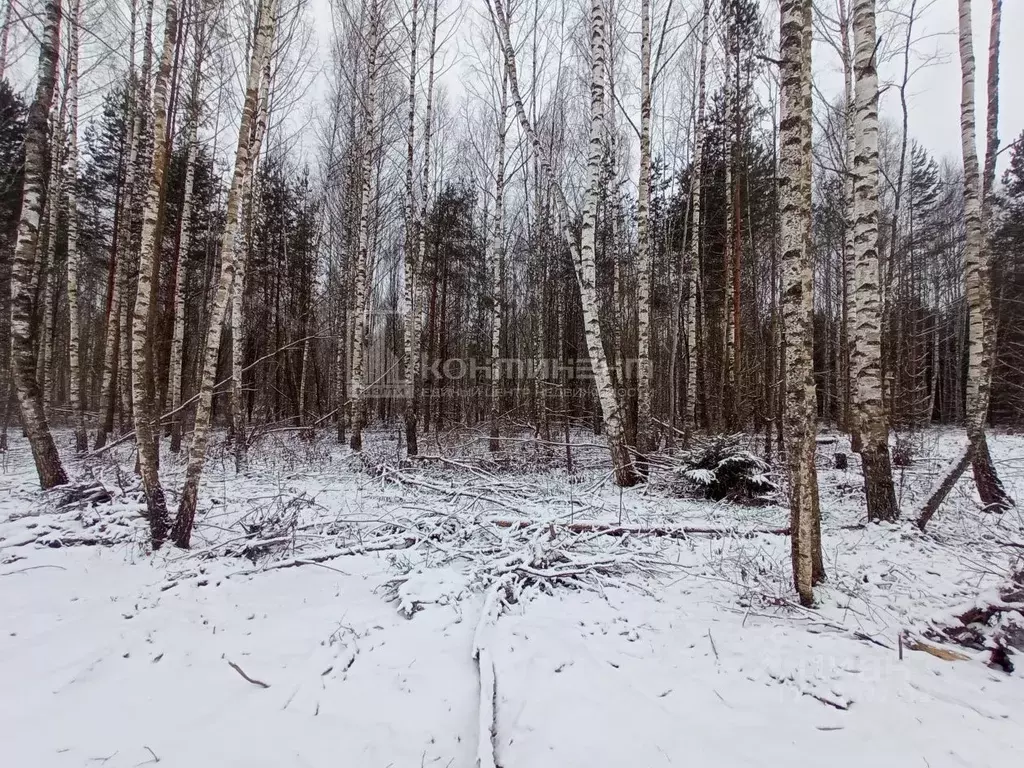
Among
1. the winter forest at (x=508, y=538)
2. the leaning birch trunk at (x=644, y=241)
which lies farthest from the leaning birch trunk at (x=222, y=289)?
the leaning birch trunk at (x=644, y=241)

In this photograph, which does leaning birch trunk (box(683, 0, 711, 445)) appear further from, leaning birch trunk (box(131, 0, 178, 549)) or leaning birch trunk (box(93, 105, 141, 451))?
leaning birch trunk (box(93, 105, 141, 451))

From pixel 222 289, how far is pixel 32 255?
3309 mm

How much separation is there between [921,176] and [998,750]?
77.3ft

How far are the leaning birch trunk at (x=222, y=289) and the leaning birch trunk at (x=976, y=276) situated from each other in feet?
29.2

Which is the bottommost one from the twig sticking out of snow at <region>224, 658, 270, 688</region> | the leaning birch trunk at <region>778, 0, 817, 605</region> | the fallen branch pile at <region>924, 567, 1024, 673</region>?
the twig sticking out of snow at <region>224, 658, 270, 688</region>

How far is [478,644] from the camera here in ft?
9.68

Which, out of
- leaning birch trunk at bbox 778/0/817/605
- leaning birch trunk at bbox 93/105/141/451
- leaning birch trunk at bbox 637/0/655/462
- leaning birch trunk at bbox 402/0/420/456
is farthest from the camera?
leaning birch trunk at bbox 402/0/420/456

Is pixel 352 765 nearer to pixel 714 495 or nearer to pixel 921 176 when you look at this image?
pixel 714 495

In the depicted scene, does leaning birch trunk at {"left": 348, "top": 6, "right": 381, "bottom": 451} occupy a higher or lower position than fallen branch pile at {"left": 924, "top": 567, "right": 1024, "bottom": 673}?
higher

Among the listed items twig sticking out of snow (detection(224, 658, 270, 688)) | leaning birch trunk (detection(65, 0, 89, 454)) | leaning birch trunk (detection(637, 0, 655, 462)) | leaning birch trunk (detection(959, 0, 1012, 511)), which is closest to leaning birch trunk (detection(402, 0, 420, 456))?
leaning birch trunk (detection(637, 0, 655, 462))

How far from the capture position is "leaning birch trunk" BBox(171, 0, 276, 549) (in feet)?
14.7

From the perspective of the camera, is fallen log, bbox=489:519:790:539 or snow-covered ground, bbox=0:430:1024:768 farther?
fallen log, bbox=489:519:790:539

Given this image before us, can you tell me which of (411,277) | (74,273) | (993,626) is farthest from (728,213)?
(74,273)

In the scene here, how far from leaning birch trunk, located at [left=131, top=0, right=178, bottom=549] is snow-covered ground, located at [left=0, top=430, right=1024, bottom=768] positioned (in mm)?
462
